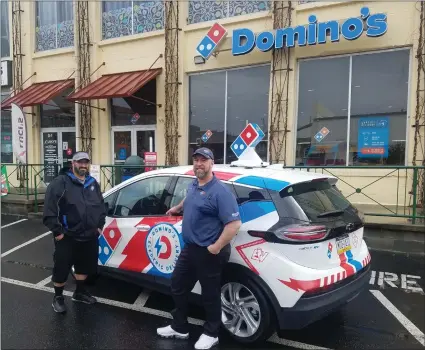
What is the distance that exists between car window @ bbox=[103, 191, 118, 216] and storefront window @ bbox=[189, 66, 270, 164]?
6.09 metres

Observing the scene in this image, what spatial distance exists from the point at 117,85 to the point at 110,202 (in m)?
7.21

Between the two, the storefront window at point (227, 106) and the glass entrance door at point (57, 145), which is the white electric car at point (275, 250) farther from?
the glass entrance door at point (57, 145)

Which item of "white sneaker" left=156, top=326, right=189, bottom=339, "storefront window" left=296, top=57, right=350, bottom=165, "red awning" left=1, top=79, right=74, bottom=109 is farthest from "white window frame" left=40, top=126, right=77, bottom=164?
"white sneaker" left=156, top=326, right=189, bottom=339

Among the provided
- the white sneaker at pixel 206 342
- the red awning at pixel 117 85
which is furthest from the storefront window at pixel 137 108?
the white sneaker at pixel 206 342

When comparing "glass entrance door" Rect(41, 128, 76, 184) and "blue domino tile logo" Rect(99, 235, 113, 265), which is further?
"glass entrance door" Rect(41, 128, 76, 184)

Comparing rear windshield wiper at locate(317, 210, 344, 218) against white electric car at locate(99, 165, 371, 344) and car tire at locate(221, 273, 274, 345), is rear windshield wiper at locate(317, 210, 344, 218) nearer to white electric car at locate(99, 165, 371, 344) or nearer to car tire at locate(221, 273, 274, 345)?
white electric car at locate(99, 165, 371, 344)

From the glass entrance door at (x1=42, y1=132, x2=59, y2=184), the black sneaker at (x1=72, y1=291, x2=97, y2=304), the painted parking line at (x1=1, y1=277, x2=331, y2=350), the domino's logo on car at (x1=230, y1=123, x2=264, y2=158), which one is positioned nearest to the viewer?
the painted parking line at (x1=1, y1=277, x2=331, y2=350)

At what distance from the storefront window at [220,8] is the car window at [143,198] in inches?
290

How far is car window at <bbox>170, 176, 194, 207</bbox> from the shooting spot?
3.93 meters

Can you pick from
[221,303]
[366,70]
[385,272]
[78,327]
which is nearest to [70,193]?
[78,327]

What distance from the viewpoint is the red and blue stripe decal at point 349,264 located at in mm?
3322

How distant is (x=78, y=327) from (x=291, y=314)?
2.16 m

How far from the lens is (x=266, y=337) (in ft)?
10.6

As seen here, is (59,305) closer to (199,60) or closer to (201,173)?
(201,173)
